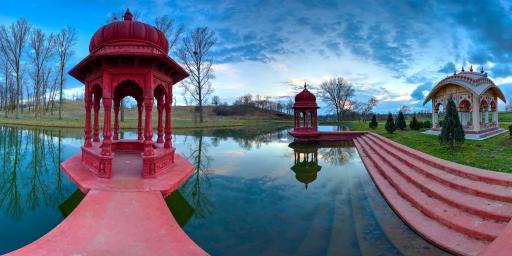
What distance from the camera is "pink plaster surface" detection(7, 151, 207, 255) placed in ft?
12.8

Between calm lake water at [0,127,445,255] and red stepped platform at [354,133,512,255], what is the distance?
313 mm

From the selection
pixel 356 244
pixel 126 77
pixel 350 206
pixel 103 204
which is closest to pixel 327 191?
pixel 350 206

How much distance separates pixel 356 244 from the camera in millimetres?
4762

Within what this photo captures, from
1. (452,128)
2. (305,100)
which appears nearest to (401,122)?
(305,100)

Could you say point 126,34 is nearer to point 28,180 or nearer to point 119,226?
point 119,226

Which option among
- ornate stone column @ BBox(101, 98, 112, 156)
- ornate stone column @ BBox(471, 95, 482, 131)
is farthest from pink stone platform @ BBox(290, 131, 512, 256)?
ornate stone column @ BBox(471, 95, 482, 131)

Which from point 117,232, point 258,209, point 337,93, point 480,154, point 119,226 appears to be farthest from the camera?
point 337,93

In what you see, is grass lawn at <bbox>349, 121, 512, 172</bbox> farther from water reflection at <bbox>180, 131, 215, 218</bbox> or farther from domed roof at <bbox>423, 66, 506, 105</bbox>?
water reflection at <bbox>180, 131, 215, 218</bbox>

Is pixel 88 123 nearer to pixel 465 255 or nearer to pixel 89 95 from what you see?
pixel 89 95

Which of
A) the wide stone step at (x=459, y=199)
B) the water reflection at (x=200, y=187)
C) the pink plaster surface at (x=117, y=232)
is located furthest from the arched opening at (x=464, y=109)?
the pink plaster surface at (x=117, y=232)

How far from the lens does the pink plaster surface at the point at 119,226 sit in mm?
3910

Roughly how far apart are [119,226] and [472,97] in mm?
17784

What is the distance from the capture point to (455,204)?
5695mm

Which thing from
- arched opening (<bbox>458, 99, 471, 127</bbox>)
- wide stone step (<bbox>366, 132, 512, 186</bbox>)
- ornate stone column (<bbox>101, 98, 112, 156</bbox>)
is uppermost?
arched opening (<bbox>458, 99, 471, 127</bbox>)
